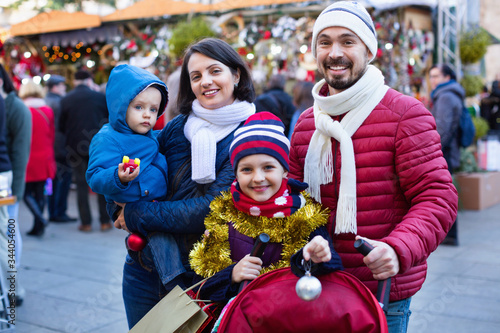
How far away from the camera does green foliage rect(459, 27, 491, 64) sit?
8859 millimetres

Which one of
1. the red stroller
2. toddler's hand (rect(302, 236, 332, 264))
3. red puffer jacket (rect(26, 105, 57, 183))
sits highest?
toddler's hand (rect(302, 236, 332, 264))

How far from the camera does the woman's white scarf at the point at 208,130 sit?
2.25 m

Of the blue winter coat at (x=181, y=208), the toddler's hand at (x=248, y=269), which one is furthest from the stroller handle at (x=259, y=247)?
the blue winter coat at (x=181, y=208)

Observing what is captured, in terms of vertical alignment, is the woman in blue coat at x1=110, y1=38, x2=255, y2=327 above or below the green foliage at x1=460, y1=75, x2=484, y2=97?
above

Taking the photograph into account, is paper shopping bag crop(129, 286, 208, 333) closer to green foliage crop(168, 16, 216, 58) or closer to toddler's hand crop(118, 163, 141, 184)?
toddler's hand crop(118, 163, 141, 184)

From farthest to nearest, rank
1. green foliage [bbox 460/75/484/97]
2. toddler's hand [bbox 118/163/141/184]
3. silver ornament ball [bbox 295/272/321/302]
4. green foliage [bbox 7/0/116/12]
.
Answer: green foliage [bbox 7/0/116/12], green foliage [bbox 460/75/484/97], toddler's hand [bbox 118/163/141/184], silver ornament ball [bbox 295/272/321/302]

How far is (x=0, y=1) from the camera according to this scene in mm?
14258

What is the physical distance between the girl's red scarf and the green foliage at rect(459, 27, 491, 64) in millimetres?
7896

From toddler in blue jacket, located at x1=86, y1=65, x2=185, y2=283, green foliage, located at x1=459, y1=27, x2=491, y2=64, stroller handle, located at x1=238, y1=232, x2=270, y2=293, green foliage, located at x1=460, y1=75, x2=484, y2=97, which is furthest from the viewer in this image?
green foliage, located at x1=460, y1=75, x2=484, y2=97

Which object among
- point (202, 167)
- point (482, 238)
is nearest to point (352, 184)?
point (202, 167)

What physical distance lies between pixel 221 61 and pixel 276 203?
0.74 m

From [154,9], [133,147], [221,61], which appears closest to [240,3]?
[154,9]

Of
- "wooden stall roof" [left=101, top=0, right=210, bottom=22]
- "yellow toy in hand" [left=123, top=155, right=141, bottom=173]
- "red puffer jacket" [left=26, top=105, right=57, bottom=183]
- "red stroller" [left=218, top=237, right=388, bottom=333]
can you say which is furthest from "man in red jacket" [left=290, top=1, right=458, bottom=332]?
"wooden stall roof" [left=101, top=0, right=210, bottom=22]

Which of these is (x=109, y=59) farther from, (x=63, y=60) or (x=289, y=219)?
(x=289, y=219)
